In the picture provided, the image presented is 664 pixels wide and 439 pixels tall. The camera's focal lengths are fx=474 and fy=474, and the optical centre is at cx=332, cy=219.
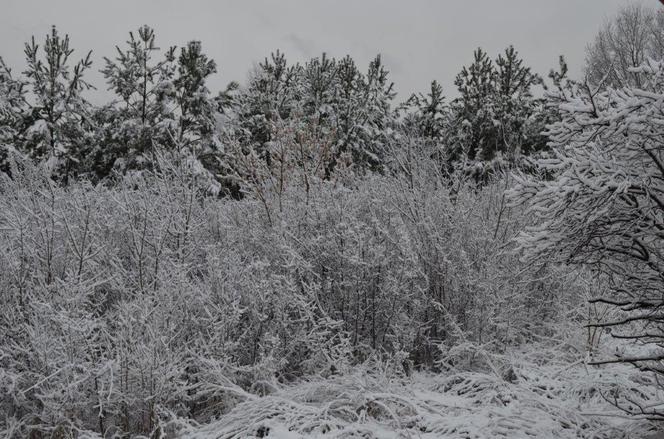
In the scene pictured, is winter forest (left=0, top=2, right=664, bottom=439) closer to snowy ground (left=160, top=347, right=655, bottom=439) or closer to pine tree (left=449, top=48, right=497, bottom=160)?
snowy ground (left=160, top=347, right=655, bottom=439)

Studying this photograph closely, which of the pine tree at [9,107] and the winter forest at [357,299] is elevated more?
the pine tree at [9,107]

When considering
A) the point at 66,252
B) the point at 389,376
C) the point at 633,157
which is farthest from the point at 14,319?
the point at 633,157

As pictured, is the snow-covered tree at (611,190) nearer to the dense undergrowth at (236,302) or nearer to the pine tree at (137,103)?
the dense undergrowth at (236,302)

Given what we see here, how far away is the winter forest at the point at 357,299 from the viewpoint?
3113mm

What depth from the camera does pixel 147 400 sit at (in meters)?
4.37

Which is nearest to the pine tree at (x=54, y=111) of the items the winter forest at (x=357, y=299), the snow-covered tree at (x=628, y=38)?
the winter forest at (x=357, y=299)

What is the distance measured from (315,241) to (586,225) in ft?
13.3

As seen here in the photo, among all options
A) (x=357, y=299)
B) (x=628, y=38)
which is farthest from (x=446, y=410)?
(x=628, y=38)

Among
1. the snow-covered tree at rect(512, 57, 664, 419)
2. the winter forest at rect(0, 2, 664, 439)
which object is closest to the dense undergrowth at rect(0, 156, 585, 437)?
the winter forest at rect(0, 2, 664, 439)

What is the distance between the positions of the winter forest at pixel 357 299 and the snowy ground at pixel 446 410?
0.9 inches

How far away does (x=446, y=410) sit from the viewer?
164 inches

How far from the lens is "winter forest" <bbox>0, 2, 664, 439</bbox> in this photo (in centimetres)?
311

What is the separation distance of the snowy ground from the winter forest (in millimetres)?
22

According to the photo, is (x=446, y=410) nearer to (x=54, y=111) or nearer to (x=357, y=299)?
(x=357, y=299)
